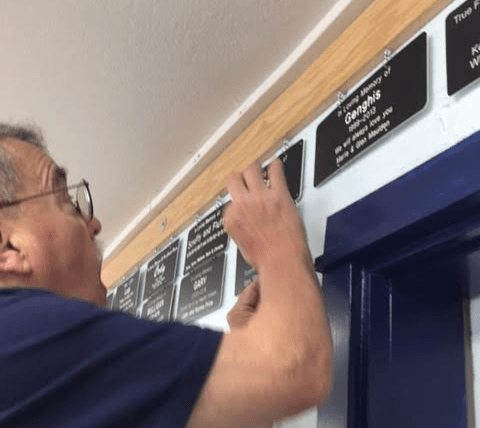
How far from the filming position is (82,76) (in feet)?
5.50

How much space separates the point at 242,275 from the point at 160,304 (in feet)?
1.94

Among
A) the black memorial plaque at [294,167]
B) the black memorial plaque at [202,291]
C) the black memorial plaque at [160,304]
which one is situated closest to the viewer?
the black memorial plaque at [294,167]

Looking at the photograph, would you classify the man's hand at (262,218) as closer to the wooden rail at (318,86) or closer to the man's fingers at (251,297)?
the man's fingers at (251,297)

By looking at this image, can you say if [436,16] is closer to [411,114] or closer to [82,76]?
[411,114]

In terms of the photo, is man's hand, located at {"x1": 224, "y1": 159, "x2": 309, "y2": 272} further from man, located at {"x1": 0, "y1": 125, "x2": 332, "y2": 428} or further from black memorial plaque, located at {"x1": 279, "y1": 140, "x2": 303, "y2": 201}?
black memorial plaque, located at {"x1": 279, "y1": 140, "x2": 303, "y2": 201}

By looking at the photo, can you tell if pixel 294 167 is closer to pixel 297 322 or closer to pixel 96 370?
pixel 297 322

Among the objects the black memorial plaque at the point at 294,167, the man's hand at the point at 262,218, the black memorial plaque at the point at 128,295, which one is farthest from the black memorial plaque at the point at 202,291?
the man's hand at the point at 262,218

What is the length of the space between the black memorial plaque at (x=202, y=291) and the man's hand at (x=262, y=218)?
0.62 metres

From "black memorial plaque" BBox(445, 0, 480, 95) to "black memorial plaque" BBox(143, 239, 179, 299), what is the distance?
1.21 m

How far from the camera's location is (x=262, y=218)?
3.10ft

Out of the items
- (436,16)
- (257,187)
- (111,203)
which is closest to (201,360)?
(257,187)

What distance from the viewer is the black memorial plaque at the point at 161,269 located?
6.62 ft

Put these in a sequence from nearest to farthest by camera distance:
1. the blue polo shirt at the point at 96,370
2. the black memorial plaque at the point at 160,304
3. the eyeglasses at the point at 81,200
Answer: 1. the blue polo shirt at the point at 96,370
2. the eyeglasses at the point at 81,200
3. the black memorial plaque at the point at 160,304

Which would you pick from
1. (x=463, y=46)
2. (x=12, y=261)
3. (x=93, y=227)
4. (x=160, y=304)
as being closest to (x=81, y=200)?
(x=93, y=227)
